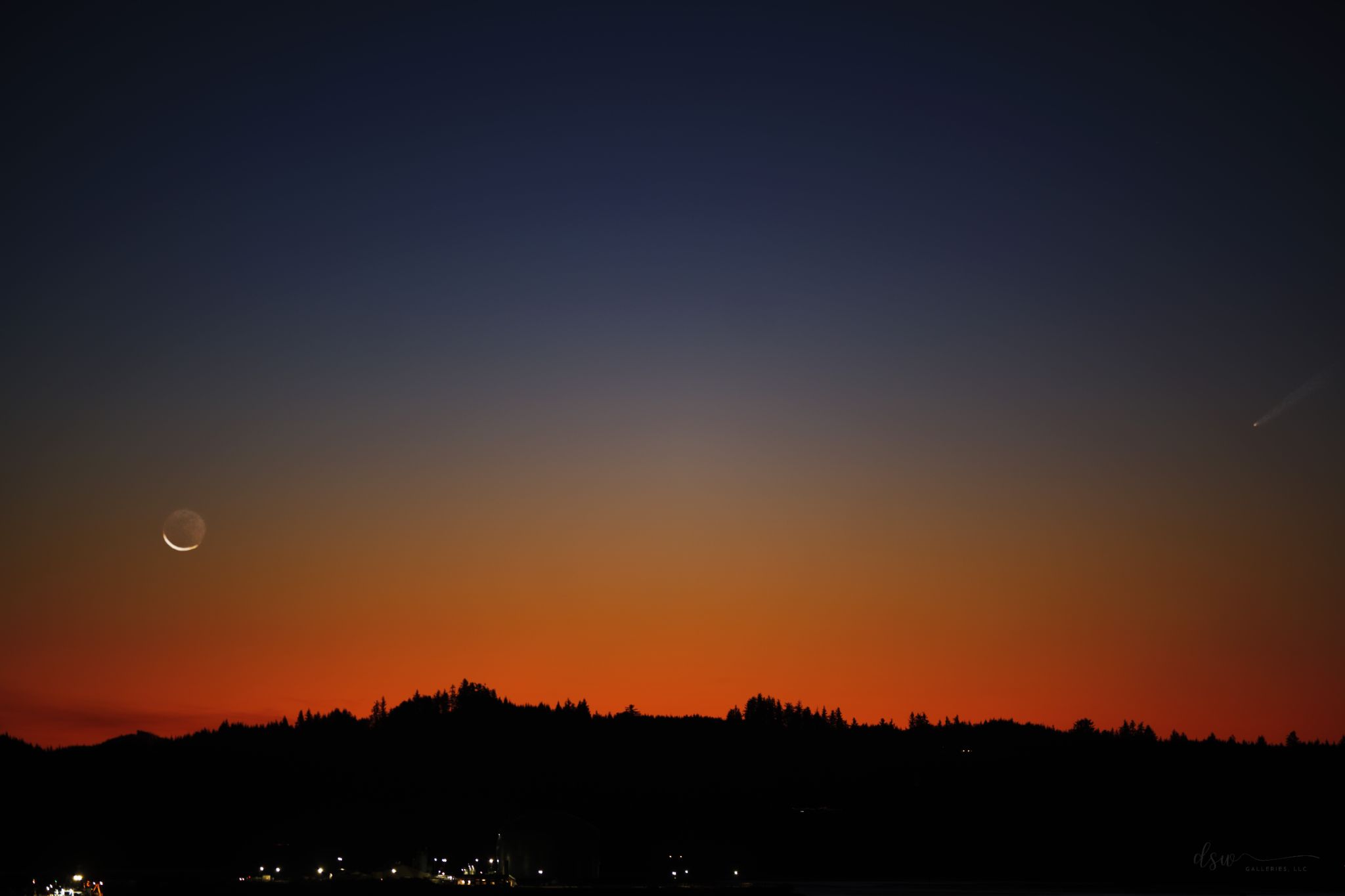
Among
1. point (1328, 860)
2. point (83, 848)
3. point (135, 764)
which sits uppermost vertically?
point (135, 764)

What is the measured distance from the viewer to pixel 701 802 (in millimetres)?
148625

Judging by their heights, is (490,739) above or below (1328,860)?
above

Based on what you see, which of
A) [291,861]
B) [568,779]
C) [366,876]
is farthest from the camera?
[568,779]

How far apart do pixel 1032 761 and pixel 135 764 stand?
10929 cm

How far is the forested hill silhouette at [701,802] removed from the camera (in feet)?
395

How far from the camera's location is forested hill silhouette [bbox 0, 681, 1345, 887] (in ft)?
395

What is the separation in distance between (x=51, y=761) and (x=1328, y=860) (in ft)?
461

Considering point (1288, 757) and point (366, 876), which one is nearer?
point (366, 876)

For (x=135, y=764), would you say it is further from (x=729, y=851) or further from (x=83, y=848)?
(x=729, y=851)

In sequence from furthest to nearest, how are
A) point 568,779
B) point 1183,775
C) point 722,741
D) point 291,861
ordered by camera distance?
point 722,741 → point 568,779 → point 1183,775 → point 291,861

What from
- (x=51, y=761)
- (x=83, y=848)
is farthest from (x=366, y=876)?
(x=51, y=761)

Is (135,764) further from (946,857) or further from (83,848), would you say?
(946,857)

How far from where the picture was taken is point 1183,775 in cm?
15162

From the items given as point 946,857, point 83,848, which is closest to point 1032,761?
point 946,857
